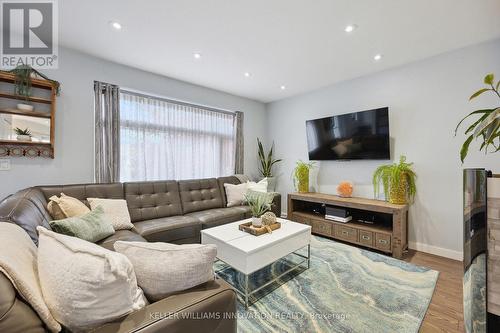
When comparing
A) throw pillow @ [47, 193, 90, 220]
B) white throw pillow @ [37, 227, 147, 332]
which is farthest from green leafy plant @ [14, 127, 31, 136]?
white throw pillow @ [37, 227, 147, 332]

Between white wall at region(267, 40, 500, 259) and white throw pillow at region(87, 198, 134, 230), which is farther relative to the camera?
white wall at region(267, 40, 500, 259)

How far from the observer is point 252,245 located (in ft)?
5.99

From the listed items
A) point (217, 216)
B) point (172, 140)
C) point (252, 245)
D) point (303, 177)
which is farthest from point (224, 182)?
point (252, 245)

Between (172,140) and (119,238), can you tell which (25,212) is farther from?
(172,140)

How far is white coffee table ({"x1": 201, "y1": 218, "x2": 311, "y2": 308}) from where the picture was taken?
174 cm

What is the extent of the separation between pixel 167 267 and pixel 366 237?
9.16 ft

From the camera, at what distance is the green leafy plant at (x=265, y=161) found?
462 centimetres

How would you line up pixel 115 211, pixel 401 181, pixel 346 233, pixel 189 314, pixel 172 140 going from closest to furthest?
pixel 189 314, pixel 115 211, pixel 401 181, pixel 346 233, pixel 172 140

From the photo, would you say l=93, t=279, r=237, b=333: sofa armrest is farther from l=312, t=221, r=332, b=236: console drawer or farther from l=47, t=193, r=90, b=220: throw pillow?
l=312, t=221, r=332, b=236: console drawer

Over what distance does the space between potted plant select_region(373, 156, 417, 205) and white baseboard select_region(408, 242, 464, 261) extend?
2.02 ft

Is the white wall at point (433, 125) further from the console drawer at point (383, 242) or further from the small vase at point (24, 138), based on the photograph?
the small vase at point (24, 138)

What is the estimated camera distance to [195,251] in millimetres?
957

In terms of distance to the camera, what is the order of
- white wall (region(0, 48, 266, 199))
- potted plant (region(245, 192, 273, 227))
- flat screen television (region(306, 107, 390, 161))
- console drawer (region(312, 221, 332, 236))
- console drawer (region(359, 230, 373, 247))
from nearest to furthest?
potted plant (region(245, 192, 273, 227))
white wall (region(0, 48, 266, 199))
console drawer (region(359, 230, 373, 247))
flat screen television (region(306, 107, 390, 161))
console drawer (region(312, 221, 332, 236))

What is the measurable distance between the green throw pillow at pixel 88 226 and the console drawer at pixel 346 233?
9.52 feet
